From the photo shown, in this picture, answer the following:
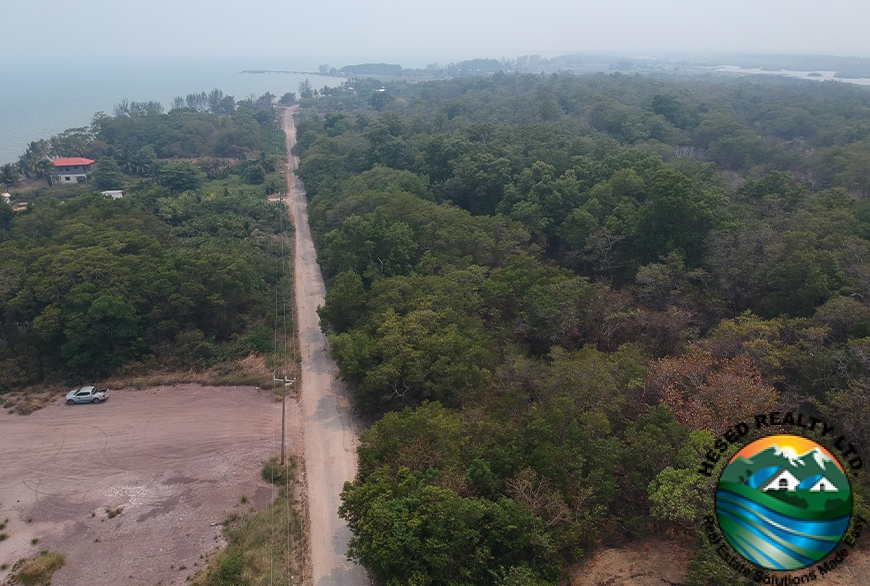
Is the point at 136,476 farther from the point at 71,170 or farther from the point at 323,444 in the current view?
the point at 71,170

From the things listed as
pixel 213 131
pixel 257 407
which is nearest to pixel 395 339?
pixel 257 407

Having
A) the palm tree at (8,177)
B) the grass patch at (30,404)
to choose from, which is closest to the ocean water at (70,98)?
the palm tree at (8,177)

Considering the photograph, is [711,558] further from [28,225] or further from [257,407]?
[28,225]

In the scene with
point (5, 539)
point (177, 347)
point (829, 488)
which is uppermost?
point (829, 488)

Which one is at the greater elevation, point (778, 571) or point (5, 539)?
point (778, 571)

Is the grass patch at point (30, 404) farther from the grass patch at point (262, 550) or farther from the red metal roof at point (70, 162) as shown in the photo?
the red metal roof at point (70, 162)

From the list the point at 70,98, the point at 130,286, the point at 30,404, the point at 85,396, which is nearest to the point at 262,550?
the point at 85,396
